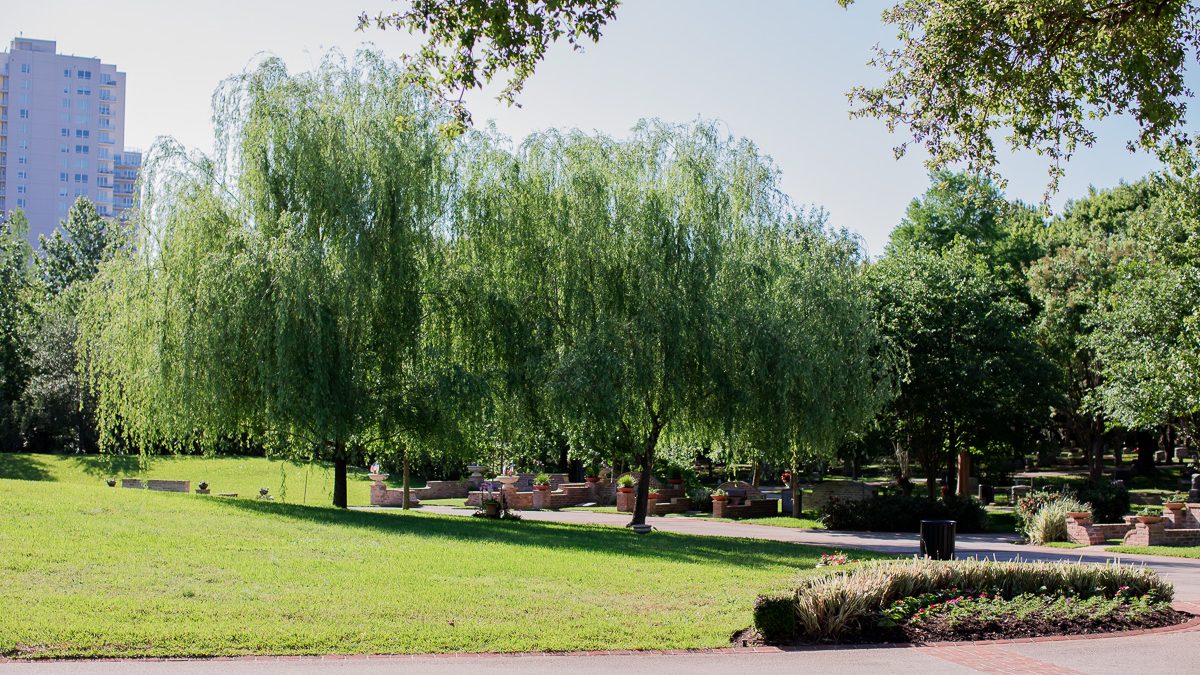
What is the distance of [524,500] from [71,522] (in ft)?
74.2

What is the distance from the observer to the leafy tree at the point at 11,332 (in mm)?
45375

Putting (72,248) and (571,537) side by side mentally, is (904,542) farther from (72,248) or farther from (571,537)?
(72,248)

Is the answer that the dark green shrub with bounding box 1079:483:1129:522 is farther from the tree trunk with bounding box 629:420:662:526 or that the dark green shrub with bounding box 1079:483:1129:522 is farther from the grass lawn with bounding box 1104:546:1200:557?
the tree trunk with bounding box 629:420:662:526

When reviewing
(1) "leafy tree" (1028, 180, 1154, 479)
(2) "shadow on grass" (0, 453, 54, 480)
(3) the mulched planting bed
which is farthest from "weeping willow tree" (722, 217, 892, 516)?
(2) "shadow on grass" (0, 453, 54, 480)

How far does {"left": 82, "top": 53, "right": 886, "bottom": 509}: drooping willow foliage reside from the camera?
20.9 m

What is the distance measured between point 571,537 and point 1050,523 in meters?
12.0

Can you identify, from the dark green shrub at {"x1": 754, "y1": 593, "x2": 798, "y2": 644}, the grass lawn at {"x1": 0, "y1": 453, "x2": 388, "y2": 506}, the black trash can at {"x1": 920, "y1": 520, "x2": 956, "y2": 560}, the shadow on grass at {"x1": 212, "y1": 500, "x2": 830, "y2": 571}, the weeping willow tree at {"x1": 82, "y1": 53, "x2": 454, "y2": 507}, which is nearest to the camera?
the dark green shrub at {"x1": 754, "y1": 593, "x2": 798, "y2": 644}

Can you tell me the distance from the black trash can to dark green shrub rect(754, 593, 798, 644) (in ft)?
19.1

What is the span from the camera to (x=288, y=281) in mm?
20469

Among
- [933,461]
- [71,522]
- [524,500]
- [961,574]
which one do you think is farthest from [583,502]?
[961,574]

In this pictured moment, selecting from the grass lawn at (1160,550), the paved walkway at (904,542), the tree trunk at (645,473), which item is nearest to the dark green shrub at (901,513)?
the paved walkway at (904,542)

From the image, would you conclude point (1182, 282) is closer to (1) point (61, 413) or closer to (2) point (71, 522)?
(2) point (71, 522)

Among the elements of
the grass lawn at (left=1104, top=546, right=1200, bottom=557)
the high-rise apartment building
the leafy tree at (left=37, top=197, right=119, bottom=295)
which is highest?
the high-rise apartment building

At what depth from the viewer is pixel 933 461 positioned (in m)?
33.8
